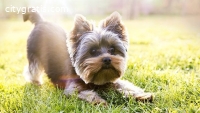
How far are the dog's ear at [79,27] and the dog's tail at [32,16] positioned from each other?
1.61 m

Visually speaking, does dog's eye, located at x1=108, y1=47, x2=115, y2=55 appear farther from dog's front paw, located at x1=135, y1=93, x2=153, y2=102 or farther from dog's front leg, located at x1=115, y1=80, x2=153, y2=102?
dog's front paw, located at x1=135, y1=93, x2=153, y2=102

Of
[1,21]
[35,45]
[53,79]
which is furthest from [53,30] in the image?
[1,21]

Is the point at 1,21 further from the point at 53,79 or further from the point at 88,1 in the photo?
the point at 53,79

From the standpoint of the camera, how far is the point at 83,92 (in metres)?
4.20

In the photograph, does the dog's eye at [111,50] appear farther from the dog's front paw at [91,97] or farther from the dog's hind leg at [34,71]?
the dog's hind leg at [34,71]

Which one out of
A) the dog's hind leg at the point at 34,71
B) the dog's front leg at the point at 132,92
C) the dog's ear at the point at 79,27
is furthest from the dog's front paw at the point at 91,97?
the dog's hind leg at the point at 34,71

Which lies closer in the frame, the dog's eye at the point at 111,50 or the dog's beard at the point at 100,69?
the dog's beard at the point at 100,69

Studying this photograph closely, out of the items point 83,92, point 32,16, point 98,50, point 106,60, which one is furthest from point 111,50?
point 32,16

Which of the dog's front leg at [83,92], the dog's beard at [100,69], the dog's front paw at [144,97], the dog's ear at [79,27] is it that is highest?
the dog's ear at [79,27]

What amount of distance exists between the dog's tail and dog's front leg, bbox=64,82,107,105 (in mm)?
1856

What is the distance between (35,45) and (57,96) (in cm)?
138

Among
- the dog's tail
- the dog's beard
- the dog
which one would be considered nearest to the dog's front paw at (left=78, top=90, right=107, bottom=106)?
the dog

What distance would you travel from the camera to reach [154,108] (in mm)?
3637

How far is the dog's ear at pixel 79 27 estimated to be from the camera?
430 centimetres
